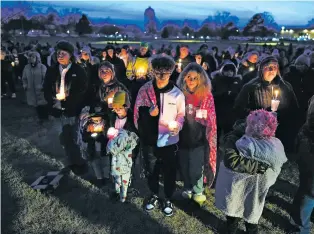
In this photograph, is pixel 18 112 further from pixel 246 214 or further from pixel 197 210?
pixel 246 214

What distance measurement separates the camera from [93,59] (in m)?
8.84

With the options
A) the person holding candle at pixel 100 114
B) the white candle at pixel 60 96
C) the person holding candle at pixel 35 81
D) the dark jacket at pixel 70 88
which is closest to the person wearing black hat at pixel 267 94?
the person holding candle at pixel 100 114

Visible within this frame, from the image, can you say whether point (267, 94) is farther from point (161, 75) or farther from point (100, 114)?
point (100, 114)

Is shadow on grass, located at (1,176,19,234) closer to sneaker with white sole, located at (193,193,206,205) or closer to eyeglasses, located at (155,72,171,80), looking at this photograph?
sneaker with white sole, located at (193,193,206,205)

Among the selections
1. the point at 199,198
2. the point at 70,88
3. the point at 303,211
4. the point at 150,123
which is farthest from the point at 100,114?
the point at 303,211

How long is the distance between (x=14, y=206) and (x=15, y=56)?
32.8 feet

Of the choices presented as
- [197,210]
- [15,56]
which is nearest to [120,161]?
[197,210]

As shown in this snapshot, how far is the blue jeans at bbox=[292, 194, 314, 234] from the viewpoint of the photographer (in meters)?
2.96

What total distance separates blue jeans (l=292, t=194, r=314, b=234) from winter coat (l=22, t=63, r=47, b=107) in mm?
6715

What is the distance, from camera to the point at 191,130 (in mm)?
3568

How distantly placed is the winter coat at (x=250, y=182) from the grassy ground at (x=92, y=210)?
0.63m

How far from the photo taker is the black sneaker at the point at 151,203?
12.1 ft

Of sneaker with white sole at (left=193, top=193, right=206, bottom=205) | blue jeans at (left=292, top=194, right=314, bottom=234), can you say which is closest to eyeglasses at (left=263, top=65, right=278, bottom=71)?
blue jeans at (left=292, top=194, right=314, bottom=234)

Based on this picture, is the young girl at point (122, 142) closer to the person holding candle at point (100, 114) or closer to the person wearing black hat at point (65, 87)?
the person holding candle at point (100, 114)
